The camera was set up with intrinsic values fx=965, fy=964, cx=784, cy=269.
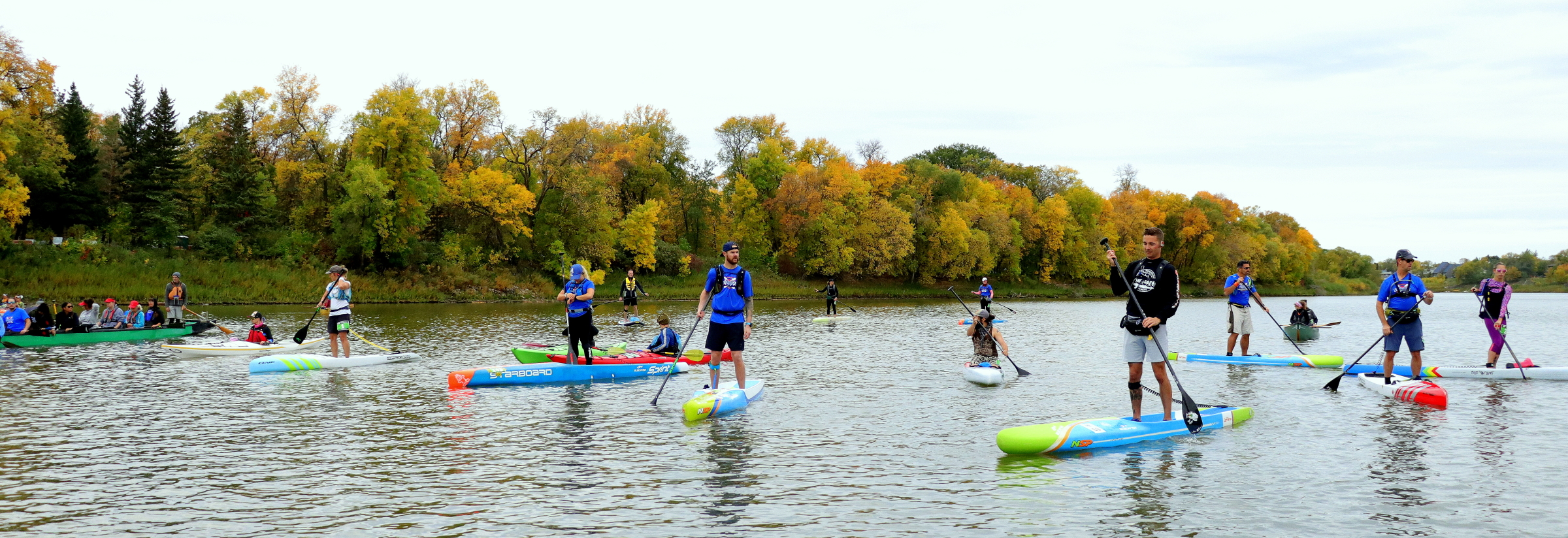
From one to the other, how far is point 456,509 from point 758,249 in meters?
72.1

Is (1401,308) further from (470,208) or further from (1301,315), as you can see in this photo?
(470,208)

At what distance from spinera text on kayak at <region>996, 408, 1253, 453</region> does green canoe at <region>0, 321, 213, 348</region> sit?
80.1 ft

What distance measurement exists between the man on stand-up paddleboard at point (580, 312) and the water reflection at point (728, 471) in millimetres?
4970

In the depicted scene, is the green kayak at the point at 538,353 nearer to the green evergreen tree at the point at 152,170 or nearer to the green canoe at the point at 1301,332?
the green canoe at the point at 1301,332

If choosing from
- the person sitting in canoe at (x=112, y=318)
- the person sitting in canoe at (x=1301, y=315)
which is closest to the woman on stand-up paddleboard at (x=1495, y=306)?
the person sitting in canoe at (x=1301, y=315)

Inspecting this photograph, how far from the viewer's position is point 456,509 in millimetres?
8164

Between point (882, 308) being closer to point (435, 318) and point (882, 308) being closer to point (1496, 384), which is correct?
point (435, 318)

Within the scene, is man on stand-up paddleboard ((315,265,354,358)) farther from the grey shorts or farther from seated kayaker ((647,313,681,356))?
the grey shorts

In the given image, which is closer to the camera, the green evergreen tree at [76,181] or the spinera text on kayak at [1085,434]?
the spinera text on kayak at [1085,434]

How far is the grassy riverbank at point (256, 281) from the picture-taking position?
45625mm

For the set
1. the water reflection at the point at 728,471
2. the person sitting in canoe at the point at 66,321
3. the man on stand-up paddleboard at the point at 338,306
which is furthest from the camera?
the person sitting in canoe at the point at 66,321

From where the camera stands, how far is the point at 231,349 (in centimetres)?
2188

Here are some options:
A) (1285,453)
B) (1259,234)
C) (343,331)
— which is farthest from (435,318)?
(1259,234)

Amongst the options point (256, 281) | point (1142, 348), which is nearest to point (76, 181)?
point (256, 281)
